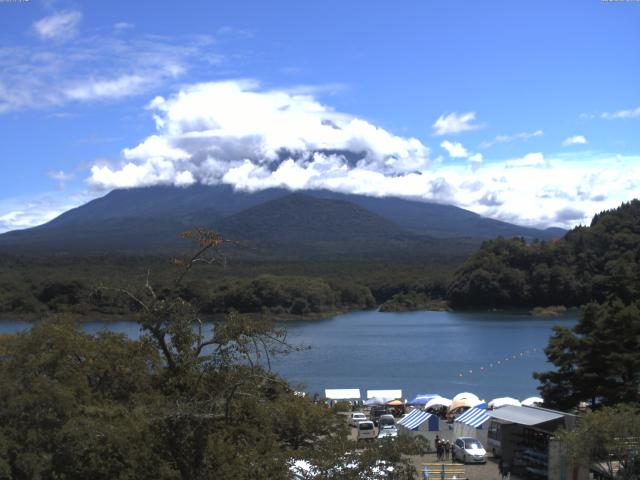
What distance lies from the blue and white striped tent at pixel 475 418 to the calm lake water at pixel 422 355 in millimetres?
7839

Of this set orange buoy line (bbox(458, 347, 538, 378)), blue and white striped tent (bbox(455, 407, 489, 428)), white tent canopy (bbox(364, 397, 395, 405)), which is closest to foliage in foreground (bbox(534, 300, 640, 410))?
blue and white striped tent (bbox(455, 407, 489, 428))

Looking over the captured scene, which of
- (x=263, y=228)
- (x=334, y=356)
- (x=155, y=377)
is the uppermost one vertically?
(x=263, y=228)

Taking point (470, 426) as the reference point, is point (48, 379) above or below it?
above

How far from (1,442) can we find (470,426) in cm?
1040

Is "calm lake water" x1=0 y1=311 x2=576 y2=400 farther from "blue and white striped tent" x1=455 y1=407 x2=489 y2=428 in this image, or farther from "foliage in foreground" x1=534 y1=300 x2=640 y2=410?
"foliage in foreground" x1=534 y1=300 x2=640 y2=410

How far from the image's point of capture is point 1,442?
8648mm

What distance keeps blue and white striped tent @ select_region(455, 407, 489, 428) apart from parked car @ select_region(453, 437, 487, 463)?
3.36ft

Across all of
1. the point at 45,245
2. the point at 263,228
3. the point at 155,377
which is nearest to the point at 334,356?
the point at 155,377

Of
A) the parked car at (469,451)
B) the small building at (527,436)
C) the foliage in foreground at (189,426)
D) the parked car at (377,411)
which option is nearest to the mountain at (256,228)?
the parked car at (377,411)

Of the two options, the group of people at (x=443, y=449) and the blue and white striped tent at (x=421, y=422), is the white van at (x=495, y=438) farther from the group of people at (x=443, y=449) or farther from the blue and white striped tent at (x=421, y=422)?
the blue and white striped tent at (x=421, y=422)

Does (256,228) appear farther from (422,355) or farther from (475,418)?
(475,418)

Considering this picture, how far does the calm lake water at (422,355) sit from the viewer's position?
103ft

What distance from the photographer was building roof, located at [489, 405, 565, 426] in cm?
1323

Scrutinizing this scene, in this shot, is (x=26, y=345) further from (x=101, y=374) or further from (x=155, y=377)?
(x=155, y=377)
